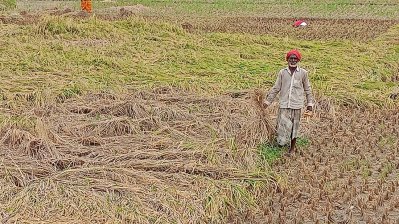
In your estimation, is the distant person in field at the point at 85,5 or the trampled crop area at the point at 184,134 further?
the distant person in field at the point at 85,5

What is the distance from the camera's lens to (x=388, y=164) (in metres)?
5.41

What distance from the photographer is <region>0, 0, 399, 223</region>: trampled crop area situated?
168 inches

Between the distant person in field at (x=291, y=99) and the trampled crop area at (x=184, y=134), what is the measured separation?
0.52ft

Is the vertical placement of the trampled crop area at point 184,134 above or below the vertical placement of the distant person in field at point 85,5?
above

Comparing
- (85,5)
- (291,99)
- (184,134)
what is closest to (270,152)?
(291,99)

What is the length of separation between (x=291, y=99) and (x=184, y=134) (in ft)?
3.30

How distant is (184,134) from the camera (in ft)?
18.1

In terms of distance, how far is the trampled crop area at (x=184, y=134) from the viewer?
14.0ft

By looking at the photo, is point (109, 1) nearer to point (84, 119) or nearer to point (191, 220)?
point (84, 119)

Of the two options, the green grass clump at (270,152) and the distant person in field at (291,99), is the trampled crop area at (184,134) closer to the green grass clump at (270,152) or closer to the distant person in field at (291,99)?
the green grass clump at (270,152)

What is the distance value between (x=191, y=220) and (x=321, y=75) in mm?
4532

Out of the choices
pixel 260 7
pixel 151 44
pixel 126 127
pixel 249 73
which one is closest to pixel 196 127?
pixel 126 127

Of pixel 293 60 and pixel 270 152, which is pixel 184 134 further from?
pixel 293 60

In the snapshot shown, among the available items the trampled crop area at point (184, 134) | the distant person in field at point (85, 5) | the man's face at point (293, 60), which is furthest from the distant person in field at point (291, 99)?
the distant person in field at point (85, 5)
